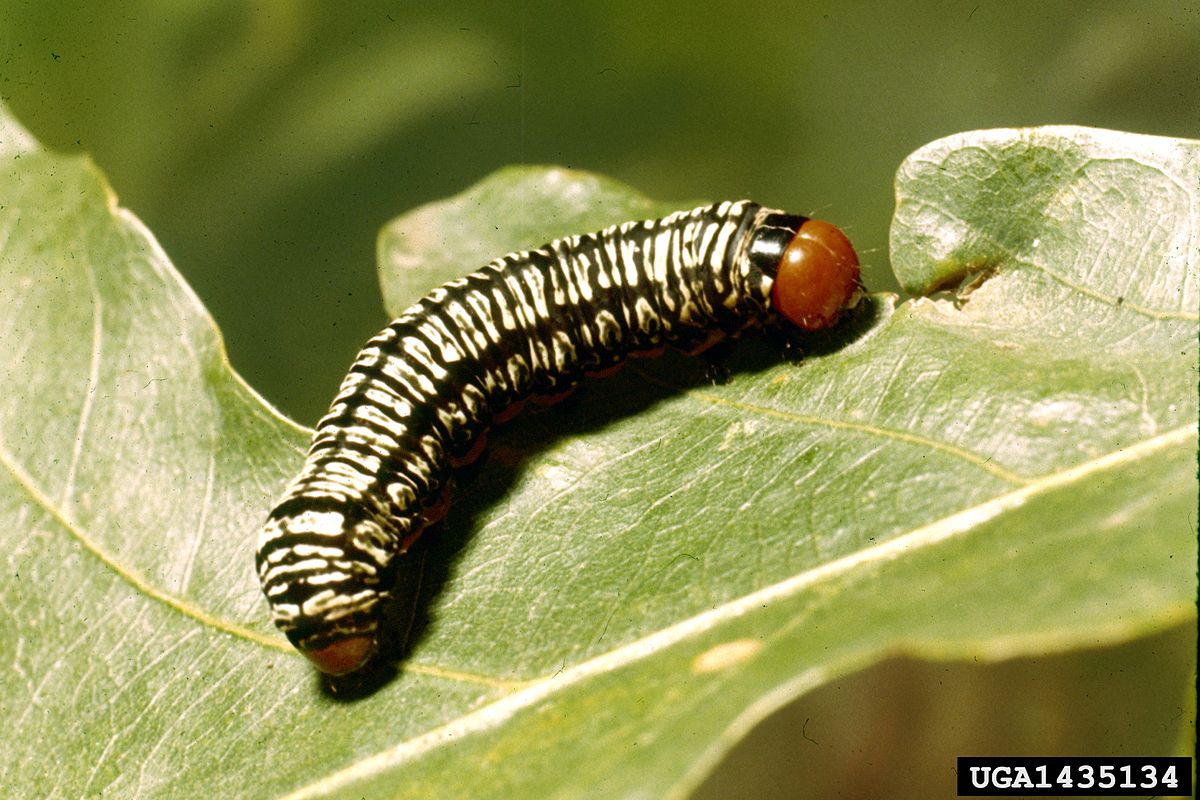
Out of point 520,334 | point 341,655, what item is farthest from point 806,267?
point 341,655

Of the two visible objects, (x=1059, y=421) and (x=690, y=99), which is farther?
(x=690, y=99)

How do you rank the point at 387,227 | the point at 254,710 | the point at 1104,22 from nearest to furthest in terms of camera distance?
the point at 254,710 → the point at 387,227 → the point at 1104,22

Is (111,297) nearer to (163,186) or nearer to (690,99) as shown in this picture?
(163,186)

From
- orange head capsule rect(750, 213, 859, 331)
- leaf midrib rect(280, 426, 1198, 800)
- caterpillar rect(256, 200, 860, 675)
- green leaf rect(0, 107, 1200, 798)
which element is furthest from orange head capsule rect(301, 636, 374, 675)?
orange head capsule rect(750, 213, 859, 331)

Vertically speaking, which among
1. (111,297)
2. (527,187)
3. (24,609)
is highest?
(527,187)

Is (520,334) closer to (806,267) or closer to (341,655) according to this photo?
(806,267)

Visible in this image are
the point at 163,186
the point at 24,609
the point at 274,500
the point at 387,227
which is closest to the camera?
the point at 24,609

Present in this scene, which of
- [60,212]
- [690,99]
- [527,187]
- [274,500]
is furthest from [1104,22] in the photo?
[60,212]
